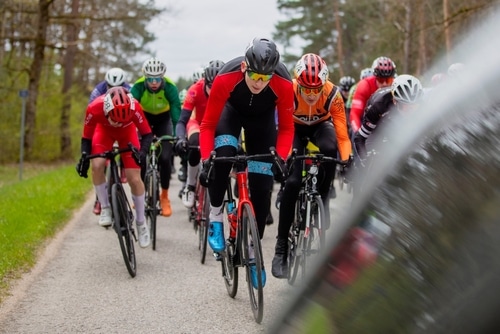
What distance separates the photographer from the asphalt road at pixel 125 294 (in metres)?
5.00

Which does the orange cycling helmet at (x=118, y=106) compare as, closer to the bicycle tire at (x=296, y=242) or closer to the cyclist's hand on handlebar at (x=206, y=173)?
the cyclist's hand on handlebar at (x=206, y=173)

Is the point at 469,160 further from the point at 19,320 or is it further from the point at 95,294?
the point at 95,294

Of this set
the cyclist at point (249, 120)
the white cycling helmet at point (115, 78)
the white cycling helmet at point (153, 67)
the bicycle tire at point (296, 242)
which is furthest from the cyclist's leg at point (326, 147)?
the white cycling helmet at point (115, 78)

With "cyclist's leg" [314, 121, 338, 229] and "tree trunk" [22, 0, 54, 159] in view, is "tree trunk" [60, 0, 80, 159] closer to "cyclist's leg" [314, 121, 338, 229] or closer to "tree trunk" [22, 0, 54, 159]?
"tree trunk" [22, 0, 54, 159]

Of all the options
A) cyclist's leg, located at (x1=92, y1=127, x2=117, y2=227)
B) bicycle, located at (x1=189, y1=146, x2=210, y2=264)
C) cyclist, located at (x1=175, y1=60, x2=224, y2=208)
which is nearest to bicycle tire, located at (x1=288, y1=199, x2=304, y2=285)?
bicycle, located at (x1=189, y1=146, x2=210, y2=264)

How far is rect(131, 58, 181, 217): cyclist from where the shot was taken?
8.75m

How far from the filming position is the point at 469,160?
1131 mm

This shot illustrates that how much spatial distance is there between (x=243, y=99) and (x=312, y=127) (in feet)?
4.75

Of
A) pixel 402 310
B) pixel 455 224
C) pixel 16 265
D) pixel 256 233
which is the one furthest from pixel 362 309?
pixel 16 265

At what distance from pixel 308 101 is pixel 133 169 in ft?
6.87

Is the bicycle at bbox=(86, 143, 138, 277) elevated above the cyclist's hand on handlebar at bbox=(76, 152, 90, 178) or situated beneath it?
situated beneath

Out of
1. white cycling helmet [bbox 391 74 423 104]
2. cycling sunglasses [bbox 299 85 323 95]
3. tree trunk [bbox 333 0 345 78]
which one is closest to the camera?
cycling sunglasses [bbox 299 85 323 95]

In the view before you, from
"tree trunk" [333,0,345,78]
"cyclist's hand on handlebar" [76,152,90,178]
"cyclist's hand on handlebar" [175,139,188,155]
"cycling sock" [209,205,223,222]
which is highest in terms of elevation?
"tree trunk" [333,0,345,78]

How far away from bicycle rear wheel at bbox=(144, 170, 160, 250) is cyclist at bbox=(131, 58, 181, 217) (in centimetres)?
17
